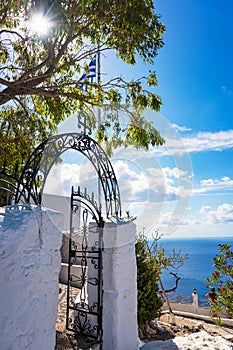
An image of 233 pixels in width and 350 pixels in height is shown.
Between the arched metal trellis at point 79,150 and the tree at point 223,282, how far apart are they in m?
1.64

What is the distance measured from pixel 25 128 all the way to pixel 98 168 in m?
4.05

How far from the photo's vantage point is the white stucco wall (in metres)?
1.88

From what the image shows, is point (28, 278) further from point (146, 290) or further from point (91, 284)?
point (146, 290)

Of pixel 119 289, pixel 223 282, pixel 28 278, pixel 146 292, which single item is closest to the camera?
pixel 28 278

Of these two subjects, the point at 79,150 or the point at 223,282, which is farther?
the point at 223,282

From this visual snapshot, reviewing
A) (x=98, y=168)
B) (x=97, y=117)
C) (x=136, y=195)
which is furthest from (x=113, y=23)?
(x=136, y=195)

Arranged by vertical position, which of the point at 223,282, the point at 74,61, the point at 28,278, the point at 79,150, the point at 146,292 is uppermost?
the point at 74,61

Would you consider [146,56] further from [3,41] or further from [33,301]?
[33,301]

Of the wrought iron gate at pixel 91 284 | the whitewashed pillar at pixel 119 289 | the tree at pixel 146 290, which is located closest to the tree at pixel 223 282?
the tree at pixel 146 290

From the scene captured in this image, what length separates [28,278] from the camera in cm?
202

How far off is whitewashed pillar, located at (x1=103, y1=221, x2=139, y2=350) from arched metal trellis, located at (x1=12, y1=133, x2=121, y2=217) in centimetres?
50

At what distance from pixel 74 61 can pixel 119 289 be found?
4.66 m

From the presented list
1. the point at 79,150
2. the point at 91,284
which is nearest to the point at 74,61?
the point at 79,150

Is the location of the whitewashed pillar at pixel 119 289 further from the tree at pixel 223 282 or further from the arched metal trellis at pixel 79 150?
the tree at pixel 223 282
